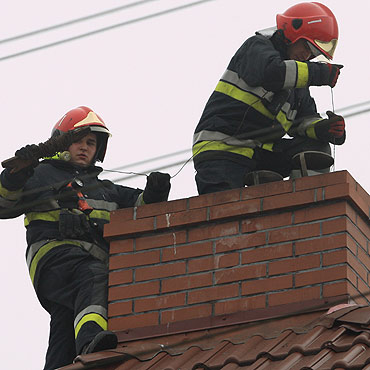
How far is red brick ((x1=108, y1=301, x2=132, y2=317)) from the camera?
7555mm

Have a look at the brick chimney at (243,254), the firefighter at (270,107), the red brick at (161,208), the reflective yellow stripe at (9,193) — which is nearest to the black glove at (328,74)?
the firefighter at (270,107)

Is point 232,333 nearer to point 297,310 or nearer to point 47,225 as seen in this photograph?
point 297,310

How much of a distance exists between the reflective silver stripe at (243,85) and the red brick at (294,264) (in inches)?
63.4

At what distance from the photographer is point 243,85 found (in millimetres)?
8508

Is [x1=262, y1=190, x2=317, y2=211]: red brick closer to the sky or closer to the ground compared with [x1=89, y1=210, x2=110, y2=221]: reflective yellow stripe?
closer to the ground

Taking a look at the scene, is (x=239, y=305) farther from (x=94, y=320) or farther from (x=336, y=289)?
(x=94, y=320)

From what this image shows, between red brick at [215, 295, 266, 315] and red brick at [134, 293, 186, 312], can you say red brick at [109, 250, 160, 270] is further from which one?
red brick at [215, 295, 266, 315]

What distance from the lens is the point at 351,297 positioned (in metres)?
7.02

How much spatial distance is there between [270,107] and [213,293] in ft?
5.59

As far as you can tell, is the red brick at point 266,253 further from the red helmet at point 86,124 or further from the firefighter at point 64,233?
the red helmet at point 86,124

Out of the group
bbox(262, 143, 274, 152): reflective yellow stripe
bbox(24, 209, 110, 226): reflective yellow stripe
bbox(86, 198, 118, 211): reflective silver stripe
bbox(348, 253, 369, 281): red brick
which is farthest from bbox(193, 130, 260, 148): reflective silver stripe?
bbox(348, 253, 369, 281): red brick

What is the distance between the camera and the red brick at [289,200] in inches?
289

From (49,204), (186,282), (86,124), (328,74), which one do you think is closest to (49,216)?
(49,204)

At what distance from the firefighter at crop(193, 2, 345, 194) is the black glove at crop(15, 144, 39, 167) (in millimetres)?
1193
